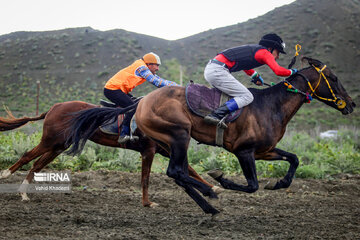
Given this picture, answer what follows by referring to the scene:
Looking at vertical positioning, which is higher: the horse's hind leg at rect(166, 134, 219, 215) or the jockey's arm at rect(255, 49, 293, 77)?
the jockey's arm at rect(255, 49, 293, 77)

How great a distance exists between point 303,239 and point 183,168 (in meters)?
1.81

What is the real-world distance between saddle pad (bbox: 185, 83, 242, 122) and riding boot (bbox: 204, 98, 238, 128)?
0.07 metres

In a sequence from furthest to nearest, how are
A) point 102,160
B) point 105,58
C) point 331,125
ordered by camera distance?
1. point 105,58
2. point 331,125
3. point 102,160

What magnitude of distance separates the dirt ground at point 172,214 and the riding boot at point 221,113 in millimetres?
1232

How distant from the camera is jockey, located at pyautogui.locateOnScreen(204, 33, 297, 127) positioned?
5.34 meters

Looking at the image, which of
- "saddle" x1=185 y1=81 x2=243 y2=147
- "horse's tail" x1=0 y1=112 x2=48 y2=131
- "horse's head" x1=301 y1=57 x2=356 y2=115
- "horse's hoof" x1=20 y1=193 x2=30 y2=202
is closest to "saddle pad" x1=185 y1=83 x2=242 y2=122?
"saddle" x1=185 y1=81 x2=243 y2=147

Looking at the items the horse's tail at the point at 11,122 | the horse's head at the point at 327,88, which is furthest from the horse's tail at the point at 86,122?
the horse's head at the point at 327,88

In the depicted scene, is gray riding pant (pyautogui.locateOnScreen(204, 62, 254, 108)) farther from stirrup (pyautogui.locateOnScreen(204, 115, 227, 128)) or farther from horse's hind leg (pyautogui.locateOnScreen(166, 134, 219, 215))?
horse's hind leg (pyautogui.locateOnScreen(166, 134, 219, 215))

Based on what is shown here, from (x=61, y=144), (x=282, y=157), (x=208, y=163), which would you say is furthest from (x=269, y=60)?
(x=208, y=163)

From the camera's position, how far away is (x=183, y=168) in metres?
5.39

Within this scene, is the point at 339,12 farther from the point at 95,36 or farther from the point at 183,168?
the point at 183,168

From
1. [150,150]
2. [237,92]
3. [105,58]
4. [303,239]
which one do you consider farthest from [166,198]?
[105,58]

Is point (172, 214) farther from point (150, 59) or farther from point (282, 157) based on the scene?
point (150, 59)

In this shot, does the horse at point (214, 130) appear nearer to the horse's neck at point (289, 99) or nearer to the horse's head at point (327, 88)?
the horse's neck at point (289, 99)
